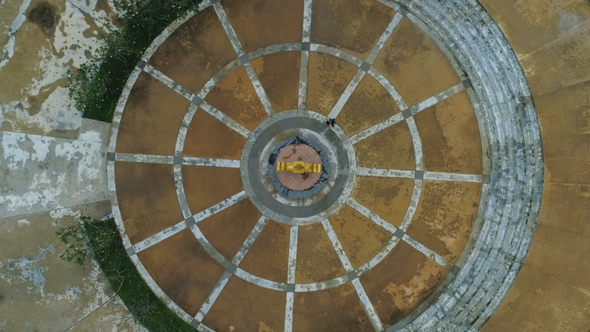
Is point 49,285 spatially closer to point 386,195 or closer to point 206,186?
point 206,186

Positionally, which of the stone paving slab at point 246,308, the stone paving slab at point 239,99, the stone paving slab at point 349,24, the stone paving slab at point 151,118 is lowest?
the stone paving slab at point 246,308

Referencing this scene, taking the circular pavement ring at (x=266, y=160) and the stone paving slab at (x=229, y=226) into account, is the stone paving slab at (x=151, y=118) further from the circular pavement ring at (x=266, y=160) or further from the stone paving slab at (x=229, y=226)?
the stone paving slab at (x=229, y=226)

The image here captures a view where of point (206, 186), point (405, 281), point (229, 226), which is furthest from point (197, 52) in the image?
point (405, 281)

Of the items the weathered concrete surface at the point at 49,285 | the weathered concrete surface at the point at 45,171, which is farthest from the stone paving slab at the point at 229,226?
the weathered concrete surface at the point at 45,171

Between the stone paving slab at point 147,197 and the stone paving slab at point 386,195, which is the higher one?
the stone paving slab at point 386,195

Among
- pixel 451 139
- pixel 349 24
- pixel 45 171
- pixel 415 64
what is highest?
pixel 349 24

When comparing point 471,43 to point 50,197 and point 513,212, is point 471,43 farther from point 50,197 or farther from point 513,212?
point 50,197
